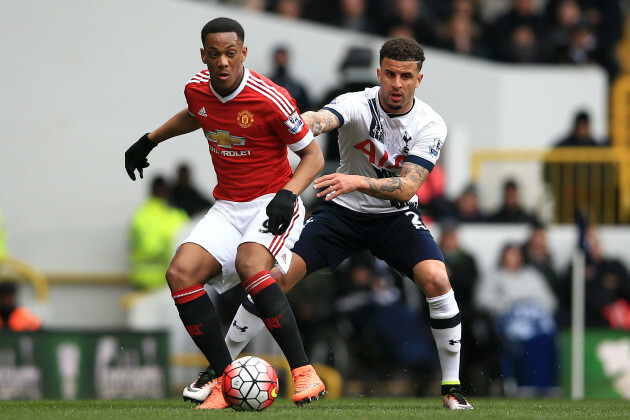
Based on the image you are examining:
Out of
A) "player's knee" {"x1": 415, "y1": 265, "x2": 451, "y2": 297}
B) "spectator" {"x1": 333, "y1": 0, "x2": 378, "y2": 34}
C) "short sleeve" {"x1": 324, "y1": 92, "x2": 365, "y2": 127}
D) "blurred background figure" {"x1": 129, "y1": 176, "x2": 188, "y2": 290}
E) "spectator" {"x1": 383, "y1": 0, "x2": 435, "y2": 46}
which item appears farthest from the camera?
"spectator" {"x1": 333, "y1": 0, "x2": 378, "y2": 34}

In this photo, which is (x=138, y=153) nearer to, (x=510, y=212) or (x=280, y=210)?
(x=280, y=210)

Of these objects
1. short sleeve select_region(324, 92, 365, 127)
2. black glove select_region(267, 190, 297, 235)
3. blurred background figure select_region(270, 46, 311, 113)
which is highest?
blurred background figure select_region(270, 46, 311, 113)

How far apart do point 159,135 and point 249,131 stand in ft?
2.76

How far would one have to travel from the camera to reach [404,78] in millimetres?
7711

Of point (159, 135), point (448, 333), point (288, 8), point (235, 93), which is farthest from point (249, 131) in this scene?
point (288, 8)

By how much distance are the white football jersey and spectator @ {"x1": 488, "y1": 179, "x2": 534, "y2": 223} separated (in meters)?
6.45

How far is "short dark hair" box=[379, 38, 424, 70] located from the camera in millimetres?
7621

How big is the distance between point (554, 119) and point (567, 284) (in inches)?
165

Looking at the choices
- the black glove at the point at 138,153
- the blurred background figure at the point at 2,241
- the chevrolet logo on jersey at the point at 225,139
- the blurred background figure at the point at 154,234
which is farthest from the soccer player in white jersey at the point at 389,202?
the blurred background figure at the point at 2,241

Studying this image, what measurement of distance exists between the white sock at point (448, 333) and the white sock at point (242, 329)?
114cm

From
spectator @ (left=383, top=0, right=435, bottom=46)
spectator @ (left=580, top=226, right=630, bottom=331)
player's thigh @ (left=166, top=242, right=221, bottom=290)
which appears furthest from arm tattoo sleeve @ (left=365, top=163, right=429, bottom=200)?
spectator @ (left=383, top=0, right=435, bottom=46)

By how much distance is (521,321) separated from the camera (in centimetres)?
1241

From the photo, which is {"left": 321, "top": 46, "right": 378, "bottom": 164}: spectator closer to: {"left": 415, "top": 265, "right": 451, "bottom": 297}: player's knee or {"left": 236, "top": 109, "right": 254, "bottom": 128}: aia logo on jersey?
{"left": 415, "top": 265, "right": 451, "bottom": 297}: player's knee

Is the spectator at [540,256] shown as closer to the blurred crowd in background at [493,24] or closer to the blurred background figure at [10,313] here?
the blurred crowd in background at [493,24]
